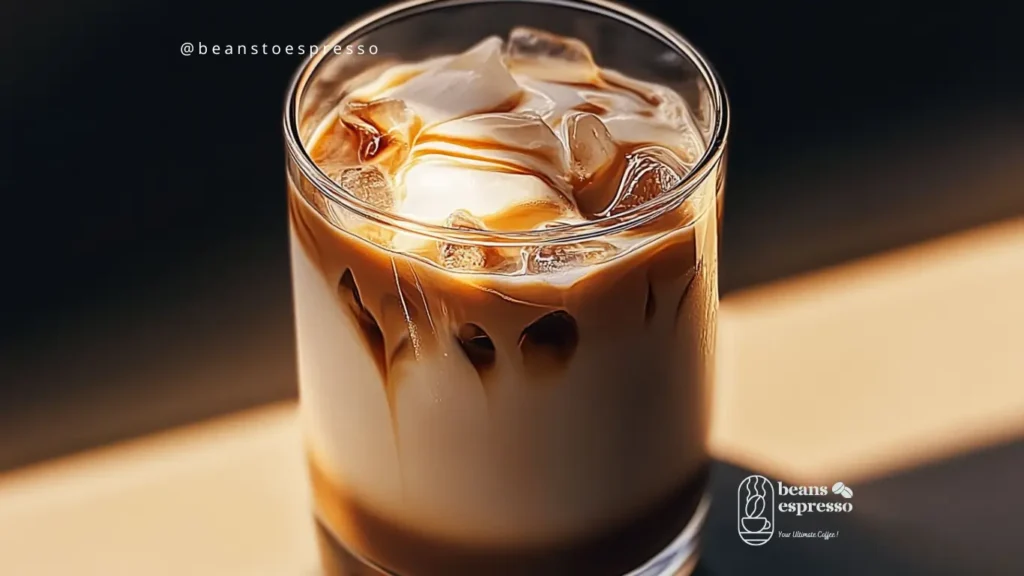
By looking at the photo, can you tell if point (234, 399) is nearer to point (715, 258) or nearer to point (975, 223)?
point (715, 258)

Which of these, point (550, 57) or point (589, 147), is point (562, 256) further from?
point (550, 57)

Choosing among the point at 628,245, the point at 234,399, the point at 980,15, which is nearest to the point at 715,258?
the point at 628,245

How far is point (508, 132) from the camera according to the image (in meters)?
0.85

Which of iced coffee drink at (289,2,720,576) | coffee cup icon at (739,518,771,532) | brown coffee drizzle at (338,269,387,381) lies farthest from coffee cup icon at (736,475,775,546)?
brown coffee drizzle at (338,269,387,381)

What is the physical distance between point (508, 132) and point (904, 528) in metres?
0.43

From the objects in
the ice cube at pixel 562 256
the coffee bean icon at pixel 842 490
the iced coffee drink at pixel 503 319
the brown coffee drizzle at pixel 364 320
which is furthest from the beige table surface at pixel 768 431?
the ice cube at pixel 562 256

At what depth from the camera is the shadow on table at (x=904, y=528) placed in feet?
3.30

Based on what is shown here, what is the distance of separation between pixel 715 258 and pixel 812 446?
0.28 meters

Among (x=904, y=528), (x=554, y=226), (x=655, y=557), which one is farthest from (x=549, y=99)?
(x=904, y=528)

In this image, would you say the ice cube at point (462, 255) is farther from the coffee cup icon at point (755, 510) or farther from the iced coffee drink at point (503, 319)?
the coffee cup icon at point (755, 510)

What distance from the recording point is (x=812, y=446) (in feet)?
3.58

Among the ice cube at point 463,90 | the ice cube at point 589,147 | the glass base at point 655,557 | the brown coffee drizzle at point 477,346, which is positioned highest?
the ice cube at point 463,90

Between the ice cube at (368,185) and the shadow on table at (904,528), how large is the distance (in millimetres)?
367

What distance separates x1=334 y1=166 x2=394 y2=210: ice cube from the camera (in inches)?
32.3
